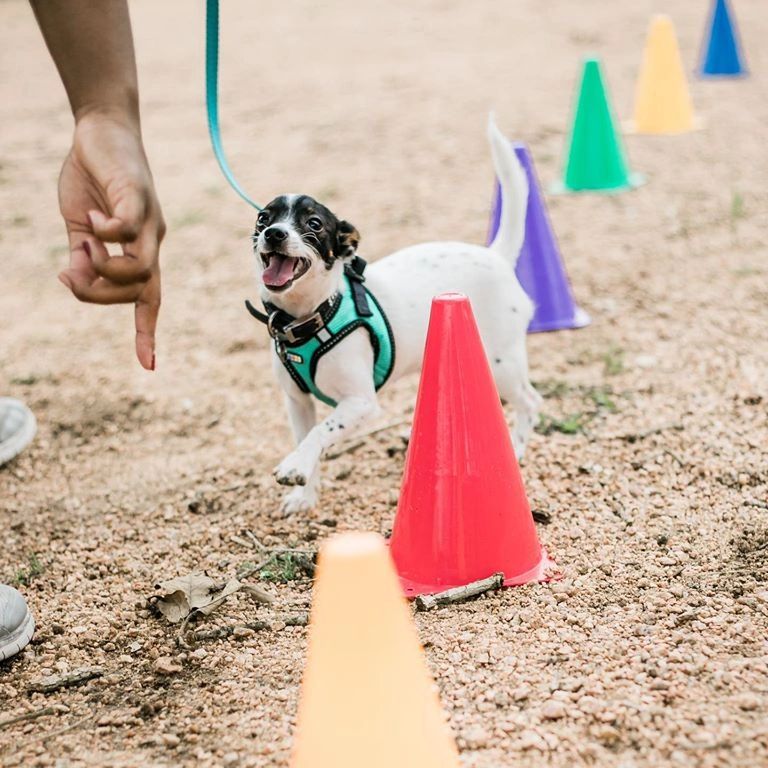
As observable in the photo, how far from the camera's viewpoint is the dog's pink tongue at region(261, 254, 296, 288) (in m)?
3.43

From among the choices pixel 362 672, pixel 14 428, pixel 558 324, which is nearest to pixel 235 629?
pixel 362 672

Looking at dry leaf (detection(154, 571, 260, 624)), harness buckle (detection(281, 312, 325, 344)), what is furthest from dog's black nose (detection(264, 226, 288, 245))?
dry leaf (detection(154, 571, 260, 624))

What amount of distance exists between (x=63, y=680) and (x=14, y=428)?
1.96 meters

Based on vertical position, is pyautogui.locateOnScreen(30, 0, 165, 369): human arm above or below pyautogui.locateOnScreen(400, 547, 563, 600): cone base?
above

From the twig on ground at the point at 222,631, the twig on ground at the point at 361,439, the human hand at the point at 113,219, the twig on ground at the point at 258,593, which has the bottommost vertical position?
the twig on ground at the point at 361,439

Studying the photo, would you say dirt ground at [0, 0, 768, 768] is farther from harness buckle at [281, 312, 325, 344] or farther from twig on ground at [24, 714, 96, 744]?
harness buckle at [281, 312, 325, 344]

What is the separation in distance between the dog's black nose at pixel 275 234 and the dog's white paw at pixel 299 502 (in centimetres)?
93

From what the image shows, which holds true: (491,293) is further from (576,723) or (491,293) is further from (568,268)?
(568,268)

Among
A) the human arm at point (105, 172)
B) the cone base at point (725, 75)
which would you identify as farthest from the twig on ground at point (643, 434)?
the cone base at point (725, 75)

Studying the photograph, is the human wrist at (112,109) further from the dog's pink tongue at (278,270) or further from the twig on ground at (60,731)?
the twig on ground at (60,731)

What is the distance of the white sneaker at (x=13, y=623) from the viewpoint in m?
2.95

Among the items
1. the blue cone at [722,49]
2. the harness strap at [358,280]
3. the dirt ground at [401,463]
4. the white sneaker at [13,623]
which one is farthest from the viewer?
the blue cone at [722,49]

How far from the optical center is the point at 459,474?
3053 mm

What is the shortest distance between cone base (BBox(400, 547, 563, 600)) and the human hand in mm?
1009
